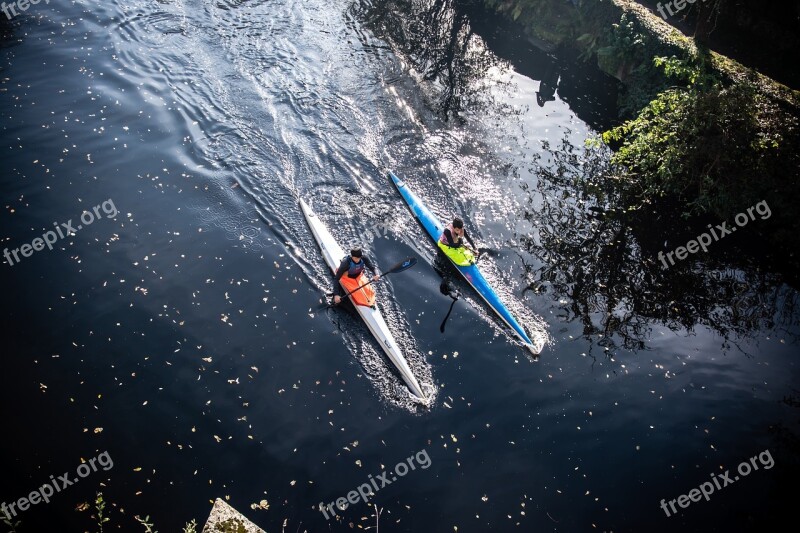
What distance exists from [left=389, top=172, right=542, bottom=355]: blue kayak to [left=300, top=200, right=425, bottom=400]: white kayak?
8.12 feet

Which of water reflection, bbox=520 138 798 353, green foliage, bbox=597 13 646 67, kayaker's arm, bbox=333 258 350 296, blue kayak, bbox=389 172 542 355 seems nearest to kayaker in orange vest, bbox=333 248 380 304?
kayaker's arm, bbox=333 258 350 296

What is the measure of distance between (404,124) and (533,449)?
1142cm

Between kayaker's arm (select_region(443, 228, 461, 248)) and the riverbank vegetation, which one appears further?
the riverbank vegetation

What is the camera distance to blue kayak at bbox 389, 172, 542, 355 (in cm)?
1105

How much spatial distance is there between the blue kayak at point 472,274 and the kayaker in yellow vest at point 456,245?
0.54 feet

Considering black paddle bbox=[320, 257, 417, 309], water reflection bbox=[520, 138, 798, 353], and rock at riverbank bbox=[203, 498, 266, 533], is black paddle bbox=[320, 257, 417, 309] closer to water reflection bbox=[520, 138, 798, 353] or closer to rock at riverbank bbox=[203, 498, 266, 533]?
water reflection bbox=[520, 138, 798, 353]

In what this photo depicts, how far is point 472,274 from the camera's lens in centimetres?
1186

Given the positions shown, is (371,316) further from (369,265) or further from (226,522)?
(226,522)

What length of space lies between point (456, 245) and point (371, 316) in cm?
295

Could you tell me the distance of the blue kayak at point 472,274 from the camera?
11047mm

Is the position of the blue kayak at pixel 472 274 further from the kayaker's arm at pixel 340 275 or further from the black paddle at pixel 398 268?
the kayaker's arm at pixel 340 275

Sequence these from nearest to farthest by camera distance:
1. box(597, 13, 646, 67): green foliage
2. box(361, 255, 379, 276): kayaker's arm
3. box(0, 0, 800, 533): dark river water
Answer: box(0, 0, 800, 533): dark river water
box(361, 255, 379, 276): kayaker's arm
box(597, 13, 646, 67): green foliage

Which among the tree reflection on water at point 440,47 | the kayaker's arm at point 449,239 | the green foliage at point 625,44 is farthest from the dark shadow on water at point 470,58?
the kayaker's arm at point 449,239

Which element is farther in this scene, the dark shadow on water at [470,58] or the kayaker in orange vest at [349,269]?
the dark shadow on water at [470,58]
